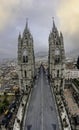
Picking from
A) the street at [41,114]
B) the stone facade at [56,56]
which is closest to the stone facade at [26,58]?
the stone facade at [56,56]

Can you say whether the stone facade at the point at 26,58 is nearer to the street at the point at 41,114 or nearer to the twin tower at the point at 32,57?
the twin tower at the point at 32,57

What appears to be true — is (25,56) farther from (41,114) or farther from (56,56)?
(41,114)

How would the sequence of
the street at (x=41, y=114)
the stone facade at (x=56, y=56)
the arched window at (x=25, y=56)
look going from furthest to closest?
the arched window at (x=25, y=56)
the stone facade at (x=56, y=56)
the street at (x=41, y=114)

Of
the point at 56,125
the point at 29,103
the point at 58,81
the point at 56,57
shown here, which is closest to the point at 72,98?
the point at 58,81

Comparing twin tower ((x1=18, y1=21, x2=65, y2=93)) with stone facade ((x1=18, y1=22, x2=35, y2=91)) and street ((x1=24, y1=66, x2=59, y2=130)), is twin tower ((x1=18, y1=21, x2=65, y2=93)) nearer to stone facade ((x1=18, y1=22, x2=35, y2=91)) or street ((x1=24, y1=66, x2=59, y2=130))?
stone facade ((x1=18, y1=22, x2=35, y2=91))

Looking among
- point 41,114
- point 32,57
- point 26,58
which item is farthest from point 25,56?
point 41,114

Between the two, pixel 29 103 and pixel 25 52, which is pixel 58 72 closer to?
pixel 25 52

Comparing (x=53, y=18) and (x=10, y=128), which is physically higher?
(x=53, y=18)
